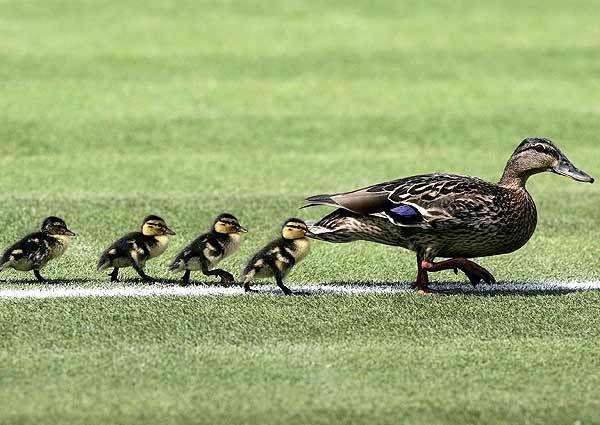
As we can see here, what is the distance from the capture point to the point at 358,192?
327 inches

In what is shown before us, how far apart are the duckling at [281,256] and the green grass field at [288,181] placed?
0.20 metres

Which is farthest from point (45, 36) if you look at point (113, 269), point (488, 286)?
point (488, 286)

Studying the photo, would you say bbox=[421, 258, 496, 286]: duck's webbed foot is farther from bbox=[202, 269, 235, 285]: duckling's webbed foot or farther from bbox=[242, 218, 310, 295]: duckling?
bbox=[202, 269, 235, 285]: duckling's webbed foot

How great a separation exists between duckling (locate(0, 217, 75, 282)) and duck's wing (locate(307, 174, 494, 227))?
5.43ft

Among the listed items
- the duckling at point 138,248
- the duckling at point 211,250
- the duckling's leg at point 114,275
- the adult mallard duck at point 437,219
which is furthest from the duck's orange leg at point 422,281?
the duckling's leg at point 114,275

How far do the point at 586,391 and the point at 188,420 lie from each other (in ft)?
6.12

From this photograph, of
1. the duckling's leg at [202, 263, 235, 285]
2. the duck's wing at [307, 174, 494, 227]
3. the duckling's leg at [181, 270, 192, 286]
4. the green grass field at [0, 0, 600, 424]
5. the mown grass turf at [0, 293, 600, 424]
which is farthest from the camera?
the duckling's leg at [181, 270, 192, 286]

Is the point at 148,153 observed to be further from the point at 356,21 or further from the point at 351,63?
the point at 356,21

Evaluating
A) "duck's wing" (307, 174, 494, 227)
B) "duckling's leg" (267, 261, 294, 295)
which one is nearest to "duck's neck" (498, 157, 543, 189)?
"duck's wing" (307, 174, 494, 227)

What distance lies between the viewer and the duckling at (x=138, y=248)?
8.46 metres

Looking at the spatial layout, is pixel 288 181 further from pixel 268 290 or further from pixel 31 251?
pixel 31 251

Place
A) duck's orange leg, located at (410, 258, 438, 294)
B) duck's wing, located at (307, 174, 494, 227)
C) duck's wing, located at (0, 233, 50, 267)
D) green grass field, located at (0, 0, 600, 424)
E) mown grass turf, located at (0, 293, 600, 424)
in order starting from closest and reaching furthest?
mown grass turf, located at (0, 293, 600, 424), green grass field, located at (0, 0, 600, 424), duck's wing, located at (307, 174, 494, 227), duck's orange leg, located at (410, 258, 438, 294), duck's wing, located at (0, 233, 50, 267)

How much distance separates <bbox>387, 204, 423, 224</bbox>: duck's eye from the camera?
8102 millimetres

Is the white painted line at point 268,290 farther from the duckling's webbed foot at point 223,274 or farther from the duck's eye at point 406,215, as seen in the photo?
the duck's eye at point 406,215
